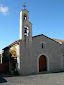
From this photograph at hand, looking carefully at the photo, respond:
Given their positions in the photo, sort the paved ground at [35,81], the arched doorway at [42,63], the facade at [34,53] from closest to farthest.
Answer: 1. the paved ground at [35,81]
2. the facade at [34,53]
3. the arched doorway at [42,63]

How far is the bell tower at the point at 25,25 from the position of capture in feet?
59.6

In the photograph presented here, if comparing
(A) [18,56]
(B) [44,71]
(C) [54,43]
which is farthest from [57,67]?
(A) [18,56]

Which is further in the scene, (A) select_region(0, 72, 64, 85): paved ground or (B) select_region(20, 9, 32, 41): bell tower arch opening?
(B) select_region(20, 9, 32, 41): bell tower arch opening

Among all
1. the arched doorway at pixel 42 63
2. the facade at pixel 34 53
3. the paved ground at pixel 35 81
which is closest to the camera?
the paved ground at pixel 35 81

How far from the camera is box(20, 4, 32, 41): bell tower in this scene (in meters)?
18.2

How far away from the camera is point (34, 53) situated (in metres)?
18.8

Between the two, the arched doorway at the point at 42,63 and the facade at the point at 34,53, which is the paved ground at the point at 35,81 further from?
the arched doorway at the point at 42,63

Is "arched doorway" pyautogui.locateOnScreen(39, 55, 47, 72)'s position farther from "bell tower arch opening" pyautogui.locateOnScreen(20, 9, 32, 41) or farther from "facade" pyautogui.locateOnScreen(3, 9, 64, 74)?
"bell tower arch opening" pyautogui.locateOnScreen(20, 9, 32, 41)

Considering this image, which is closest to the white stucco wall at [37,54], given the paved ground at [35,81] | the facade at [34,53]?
the facade at [34,53]

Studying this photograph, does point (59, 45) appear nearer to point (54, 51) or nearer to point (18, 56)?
point (54, 51)

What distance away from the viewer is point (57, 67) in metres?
20.8

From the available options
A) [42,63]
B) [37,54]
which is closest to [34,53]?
[37,54]

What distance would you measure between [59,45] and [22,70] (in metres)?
7.99

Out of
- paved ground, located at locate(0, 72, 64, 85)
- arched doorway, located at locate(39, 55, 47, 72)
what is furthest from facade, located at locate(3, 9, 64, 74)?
paved ground, located at locate(0, 72, 64, 85)
